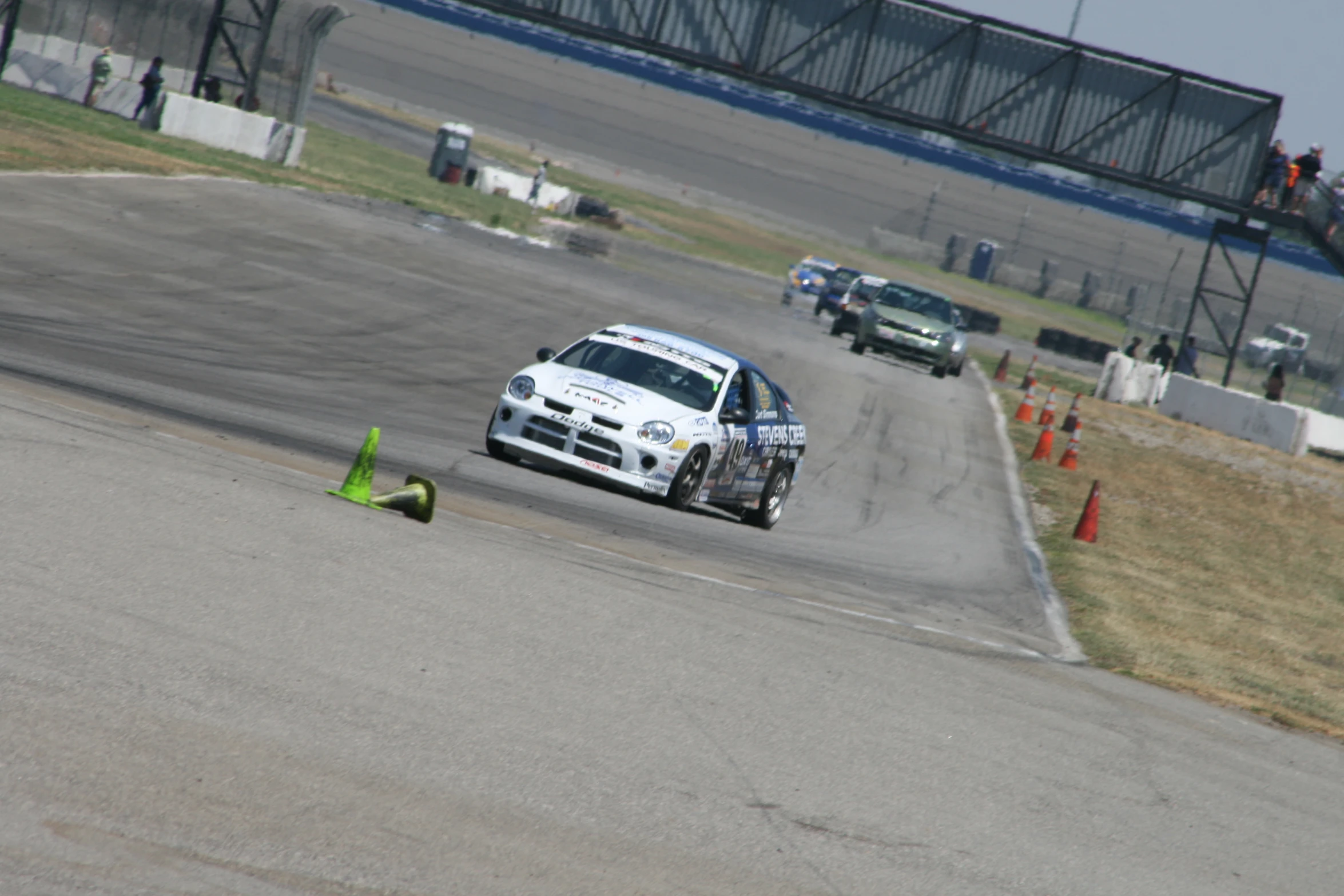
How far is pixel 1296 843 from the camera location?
6539 millimetres

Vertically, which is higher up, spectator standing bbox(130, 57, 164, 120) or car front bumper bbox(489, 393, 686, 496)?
spectator standing bbox(130, 57, 164, 120)

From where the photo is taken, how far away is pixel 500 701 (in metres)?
5.84

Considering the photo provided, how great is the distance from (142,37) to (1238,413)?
28.7 metres

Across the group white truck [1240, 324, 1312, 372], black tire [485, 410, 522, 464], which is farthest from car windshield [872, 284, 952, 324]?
white truck [1240, 324, 1312, 372]

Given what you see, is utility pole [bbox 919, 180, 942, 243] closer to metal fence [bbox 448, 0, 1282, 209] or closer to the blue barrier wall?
the blue barrier wall

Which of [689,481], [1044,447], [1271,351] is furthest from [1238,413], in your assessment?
[1271,351]

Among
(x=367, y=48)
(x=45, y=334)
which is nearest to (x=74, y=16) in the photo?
(x=45, y=334)

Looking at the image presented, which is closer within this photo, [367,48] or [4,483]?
[4,483]

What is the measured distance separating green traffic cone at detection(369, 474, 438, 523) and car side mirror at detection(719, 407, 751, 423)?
164 inches

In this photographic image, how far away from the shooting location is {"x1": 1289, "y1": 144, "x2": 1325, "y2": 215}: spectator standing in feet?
111

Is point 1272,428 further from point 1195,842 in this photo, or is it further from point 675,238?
point 675,238

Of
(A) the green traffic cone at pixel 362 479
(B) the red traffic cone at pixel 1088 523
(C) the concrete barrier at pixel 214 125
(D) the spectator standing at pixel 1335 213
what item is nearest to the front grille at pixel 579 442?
(A) the green traffic cone at pixel 362 479

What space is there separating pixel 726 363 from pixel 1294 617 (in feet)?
20.7

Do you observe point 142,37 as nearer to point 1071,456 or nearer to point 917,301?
point 917,301
